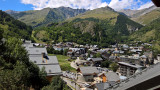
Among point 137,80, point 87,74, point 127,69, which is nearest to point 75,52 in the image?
point 127,69

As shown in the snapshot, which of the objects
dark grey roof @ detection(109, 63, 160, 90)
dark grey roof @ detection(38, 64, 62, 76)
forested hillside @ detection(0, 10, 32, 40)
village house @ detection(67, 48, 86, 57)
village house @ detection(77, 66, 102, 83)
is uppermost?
forested hillside @ detection(0, 10, 32, 40)

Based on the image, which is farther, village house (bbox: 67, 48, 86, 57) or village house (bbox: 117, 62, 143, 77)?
village house (bbox: 67, 48, 86, 57)

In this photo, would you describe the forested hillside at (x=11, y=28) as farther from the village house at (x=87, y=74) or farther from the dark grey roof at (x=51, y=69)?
the dark grey roof at (x=51, y=69)

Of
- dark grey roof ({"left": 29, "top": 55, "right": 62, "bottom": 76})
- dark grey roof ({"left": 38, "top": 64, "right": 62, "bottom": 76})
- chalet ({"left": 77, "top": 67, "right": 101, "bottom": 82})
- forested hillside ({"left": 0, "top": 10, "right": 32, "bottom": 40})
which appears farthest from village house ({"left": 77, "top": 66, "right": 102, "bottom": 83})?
forested hillside ({"left": 0, "top": 10, "right": 32, "bottom": 40})

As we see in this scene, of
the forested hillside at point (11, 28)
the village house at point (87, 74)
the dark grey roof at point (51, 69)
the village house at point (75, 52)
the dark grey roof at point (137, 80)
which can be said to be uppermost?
the forested hillside at point (11, 28)

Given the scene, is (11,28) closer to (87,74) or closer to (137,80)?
(87,74)

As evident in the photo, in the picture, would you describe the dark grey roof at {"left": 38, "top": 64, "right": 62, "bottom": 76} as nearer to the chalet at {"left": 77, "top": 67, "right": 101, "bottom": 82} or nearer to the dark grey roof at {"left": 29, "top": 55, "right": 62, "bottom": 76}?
the dark grey roof at {"left": 29, "top": 55, "right": 62, "bottom": 76}

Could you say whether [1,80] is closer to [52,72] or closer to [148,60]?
[52,72]

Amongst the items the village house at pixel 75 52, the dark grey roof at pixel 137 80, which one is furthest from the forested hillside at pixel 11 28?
the dark grey roof at pixel 137 80

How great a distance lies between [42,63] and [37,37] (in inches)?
4081

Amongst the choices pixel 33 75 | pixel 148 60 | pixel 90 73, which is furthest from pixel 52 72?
pixel 148 60

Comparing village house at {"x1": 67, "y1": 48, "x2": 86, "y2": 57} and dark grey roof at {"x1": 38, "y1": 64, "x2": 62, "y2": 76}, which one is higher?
dark grey roof at {"x1": 38, "y1": 64, "x2": 62, "y2": 76}

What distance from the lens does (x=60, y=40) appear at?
12250cm

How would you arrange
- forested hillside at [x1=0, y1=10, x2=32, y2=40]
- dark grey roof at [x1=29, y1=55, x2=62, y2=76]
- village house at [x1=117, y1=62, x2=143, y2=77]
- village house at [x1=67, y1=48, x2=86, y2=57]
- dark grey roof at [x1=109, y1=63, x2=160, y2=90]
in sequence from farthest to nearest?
forested hillside at [x1=0, y1=10, x2=32, y2=40] → village house at [x1=67, y1=48, x2=86, y2=57] → village house at [x1=117, y1=62, x2=143, y2=77] → dark grey roof at [x1=29, y1=55, x2=62, y2=76] → dark grey roof at [x1=109, y1=63, x2=160, y2=90]
